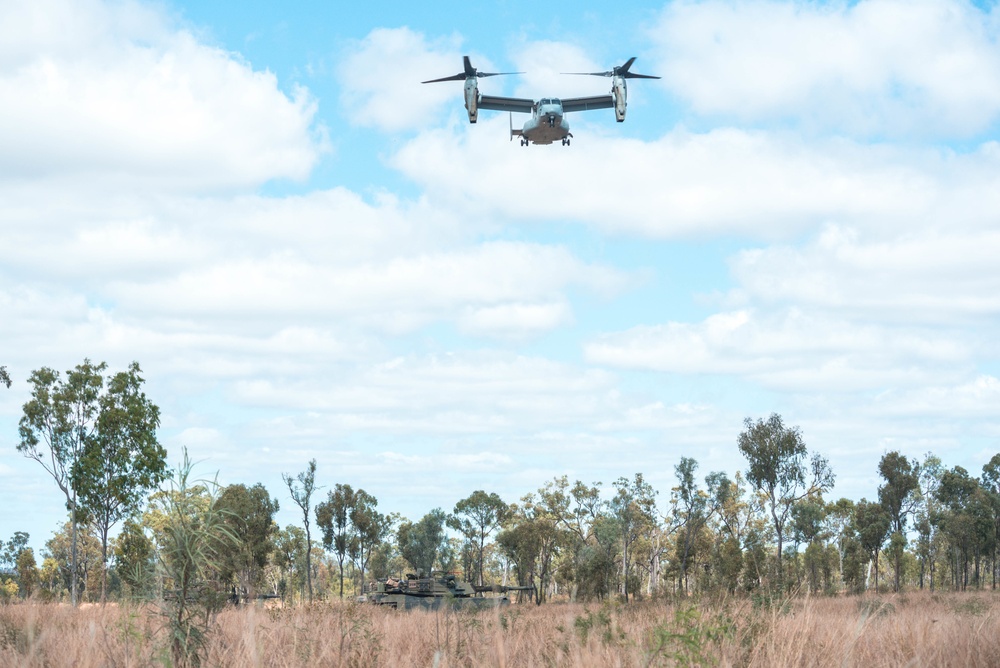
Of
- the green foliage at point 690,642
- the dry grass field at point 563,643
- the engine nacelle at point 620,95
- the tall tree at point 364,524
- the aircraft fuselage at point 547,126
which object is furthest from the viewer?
the tall tree at point 364,524

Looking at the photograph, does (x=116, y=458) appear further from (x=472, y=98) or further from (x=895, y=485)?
(x=895, y=485)

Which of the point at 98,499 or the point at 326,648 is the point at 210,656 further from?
the point at 98,499

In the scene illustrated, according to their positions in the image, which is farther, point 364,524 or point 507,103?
point 364,524

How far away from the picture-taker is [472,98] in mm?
43375

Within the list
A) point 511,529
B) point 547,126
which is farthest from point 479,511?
point 547,126

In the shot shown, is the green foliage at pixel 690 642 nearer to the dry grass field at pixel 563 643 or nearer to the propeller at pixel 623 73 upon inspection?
the dry grass field at pixel 563 643

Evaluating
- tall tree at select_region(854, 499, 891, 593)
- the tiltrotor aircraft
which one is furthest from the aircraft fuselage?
tall tree at select_region(854, 499, 891, 593)

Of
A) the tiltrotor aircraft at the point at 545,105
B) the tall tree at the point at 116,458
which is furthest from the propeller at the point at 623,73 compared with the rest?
the tall tree at the point at 116,458

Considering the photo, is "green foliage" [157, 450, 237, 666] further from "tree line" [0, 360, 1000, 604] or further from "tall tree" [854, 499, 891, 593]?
"tall tree" [854, 499, 891, 593]

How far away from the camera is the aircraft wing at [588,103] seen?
44878 millimetres

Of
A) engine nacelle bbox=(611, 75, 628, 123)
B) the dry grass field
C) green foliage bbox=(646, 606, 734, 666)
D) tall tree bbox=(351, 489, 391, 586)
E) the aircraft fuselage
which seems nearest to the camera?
green foliage bbox=(646, 606, 734, 666)

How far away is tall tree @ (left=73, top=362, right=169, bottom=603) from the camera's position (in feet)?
143

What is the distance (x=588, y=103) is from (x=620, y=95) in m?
2.16

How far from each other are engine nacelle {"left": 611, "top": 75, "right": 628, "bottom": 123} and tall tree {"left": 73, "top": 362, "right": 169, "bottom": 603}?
86.3ft
